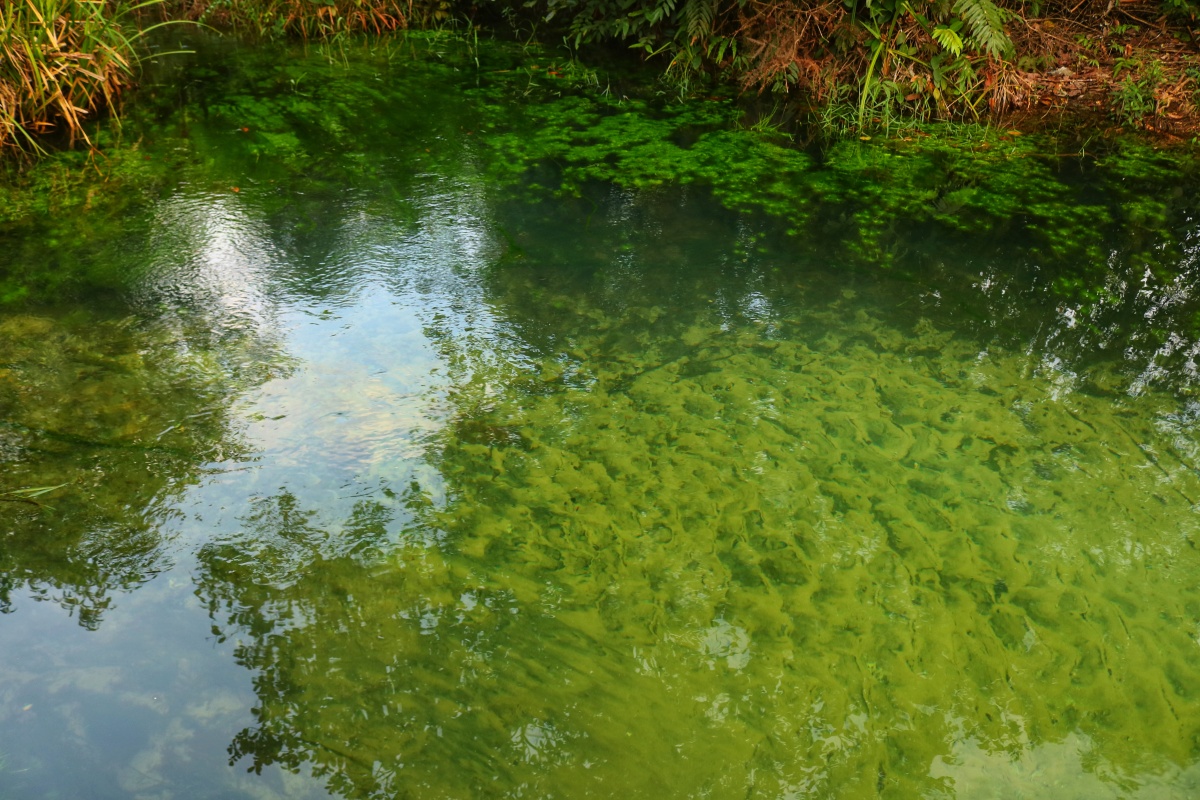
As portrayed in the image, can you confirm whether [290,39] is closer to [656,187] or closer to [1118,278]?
[656,187]

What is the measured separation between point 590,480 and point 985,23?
3.57 metres

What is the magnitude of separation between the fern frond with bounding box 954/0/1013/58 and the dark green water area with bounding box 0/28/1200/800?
0.80m

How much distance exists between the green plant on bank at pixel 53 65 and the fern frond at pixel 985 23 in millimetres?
4096

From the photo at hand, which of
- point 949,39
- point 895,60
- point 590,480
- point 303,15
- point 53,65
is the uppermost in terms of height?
point 949,39

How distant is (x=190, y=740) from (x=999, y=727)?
1604 mm

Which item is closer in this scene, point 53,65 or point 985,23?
point 53,65

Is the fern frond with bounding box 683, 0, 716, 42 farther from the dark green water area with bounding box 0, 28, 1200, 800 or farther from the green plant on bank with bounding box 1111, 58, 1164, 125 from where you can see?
the green plant on bank with bounding box 1111, 58, 1164, 125

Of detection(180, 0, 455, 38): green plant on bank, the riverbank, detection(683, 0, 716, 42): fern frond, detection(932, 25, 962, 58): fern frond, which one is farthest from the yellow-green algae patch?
detection(180, 0, 455, 38): green plant on bank

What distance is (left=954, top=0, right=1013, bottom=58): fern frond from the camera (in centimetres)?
445

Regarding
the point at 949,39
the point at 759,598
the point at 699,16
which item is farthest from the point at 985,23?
the point at 759,598

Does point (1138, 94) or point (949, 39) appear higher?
point (949, 39)

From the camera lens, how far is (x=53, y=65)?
3.87m

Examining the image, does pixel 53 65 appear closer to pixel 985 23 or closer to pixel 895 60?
pixel 895 60

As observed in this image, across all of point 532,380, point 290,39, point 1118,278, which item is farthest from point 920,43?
point 290,39
